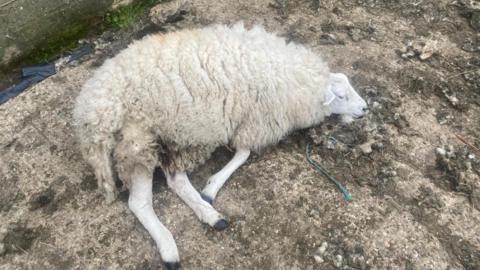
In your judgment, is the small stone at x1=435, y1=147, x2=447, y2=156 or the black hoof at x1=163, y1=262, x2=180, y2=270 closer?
the black hoof at x1=163, y1=262, x2=180, y2=270

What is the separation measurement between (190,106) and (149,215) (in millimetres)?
868

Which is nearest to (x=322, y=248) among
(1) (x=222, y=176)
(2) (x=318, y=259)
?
(2) (x=318, y=259)

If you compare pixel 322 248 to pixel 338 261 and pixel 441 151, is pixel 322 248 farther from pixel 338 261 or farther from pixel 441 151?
pixel 441 151

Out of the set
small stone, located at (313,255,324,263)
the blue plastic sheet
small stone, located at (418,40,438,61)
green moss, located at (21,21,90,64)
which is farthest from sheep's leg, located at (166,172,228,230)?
small stone, located at (418,40,438,61)

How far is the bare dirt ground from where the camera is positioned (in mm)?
3184

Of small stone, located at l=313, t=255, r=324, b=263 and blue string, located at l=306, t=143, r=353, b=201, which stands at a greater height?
blue string, located at l=306, t=143, r=353, b=201

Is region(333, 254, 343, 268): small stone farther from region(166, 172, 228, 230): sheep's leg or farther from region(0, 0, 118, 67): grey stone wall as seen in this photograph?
region(0, 0, 118, 67): grey stone wall

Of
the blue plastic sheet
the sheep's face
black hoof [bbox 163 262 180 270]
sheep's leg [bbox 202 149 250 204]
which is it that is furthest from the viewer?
the blue plastic sheet

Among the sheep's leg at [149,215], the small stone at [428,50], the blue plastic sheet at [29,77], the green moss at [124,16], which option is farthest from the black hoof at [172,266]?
the small stone at [428,50]

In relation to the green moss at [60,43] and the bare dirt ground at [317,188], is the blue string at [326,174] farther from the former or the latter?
the green moss at [60,43]

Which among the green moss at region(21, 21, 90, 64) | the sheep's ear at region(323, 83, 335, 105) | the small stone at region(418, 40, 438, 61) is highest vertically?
the green moss at region(21, 21, 90, 64)

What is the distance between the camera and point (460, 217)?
132 inches

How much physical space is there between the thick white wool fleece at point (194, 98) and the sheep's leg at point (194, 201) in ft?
0.31

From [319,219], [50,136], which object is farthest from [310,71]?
[50,136]
